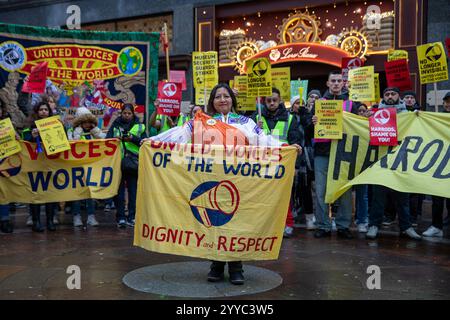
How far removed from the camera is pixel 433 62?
7762mm

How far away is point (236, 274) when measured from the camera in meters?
4.86

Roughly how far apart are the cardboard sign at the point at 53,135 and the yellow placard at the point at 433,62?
5367 millimetres

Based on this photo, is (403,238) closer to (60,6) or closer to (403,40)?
(403,40)

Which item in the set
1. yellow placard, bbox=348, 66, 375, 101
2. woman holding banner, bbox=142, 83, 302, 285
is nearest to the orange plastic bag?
woman holding banner, bbox=142, 83, 302, 285

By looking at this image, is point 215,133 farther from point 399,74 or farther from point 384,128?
point 399,74

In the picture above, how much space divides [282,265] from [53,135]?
13.5 ft

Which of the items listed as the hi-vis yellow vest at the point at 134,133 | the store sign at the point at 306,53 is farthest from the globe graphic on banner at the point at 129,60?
the store sign at the point at 306,53

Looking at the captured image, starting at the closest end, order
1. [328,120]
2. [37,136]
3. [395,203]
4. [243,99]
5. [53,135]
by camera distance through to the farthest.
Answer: [328,120] → [395,203] → [53,135] → [37,136] → [243,99]

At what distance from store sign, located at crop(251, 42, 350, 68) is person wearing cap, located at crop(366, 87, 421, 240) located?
6.57m

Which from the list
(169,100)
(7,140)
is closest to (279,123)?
(169,100)

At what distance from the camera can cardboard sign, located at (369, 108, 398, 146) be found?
7.18 metres

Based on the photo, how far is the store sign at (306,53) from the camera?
1412 cm
